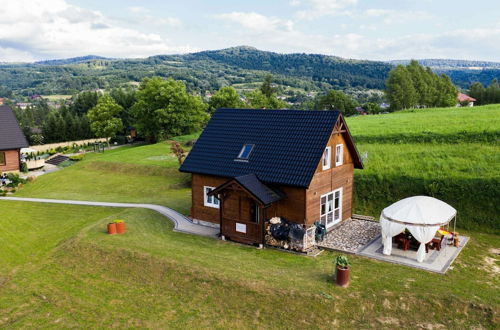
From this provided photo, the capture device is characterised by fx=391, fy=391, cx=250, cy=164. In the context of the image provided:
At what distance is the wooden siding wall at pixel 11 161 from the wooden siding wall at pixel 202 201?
27489 mm

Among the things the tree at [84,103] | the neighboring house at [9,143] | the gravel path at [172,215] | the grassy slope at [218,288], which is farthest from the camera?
the tree at [84,103]

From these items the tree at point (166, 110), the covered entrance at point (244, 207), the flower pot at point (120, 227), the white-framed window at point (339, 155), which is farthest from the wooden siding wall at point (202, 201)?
the tree at point (166, 110)

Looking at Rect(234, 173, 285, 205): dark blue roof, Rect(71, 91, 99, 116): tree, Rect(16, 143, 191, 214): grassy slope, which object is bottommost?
Rect(16, 143, 191, 214): grassy slope

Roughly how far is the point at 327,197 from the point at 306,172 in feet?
10.1

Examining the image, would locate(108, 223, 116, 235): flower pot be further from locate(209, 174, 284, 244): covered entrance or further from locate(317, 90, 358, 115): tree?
Result: locate(317, 90, 358, 115): tree

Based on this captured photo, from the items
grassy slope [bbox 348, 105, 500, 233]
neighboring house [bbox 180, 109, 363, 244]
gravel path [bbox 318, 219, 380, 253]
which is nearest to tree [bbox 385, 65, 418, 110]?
grassy slope [bbox 348, 105, 500, 233]

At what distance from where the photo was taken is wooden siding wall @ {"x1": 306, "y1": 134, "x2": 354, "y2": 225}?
18873mm

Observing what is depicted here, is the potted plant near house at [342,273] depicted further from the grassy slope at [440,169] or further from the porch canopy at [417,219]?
the grassy slope at [440,169]

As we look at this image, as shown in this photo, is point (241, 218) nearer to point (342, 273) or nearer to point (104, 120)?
point (342, 273)

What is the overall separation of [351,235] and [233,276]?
7778mm

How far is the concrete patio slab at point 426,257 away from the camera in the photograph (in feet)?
53.6

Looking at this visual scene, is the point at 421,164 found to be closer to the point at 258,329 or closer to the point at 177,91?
Answer: the point at 258,329

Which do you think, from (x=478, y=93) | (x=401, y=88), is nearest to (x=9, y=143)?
(x=401, y=88)

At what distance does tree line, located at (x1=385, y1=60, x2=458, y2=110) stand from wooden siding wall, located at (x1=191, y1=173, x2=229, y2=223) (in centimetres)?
5355
